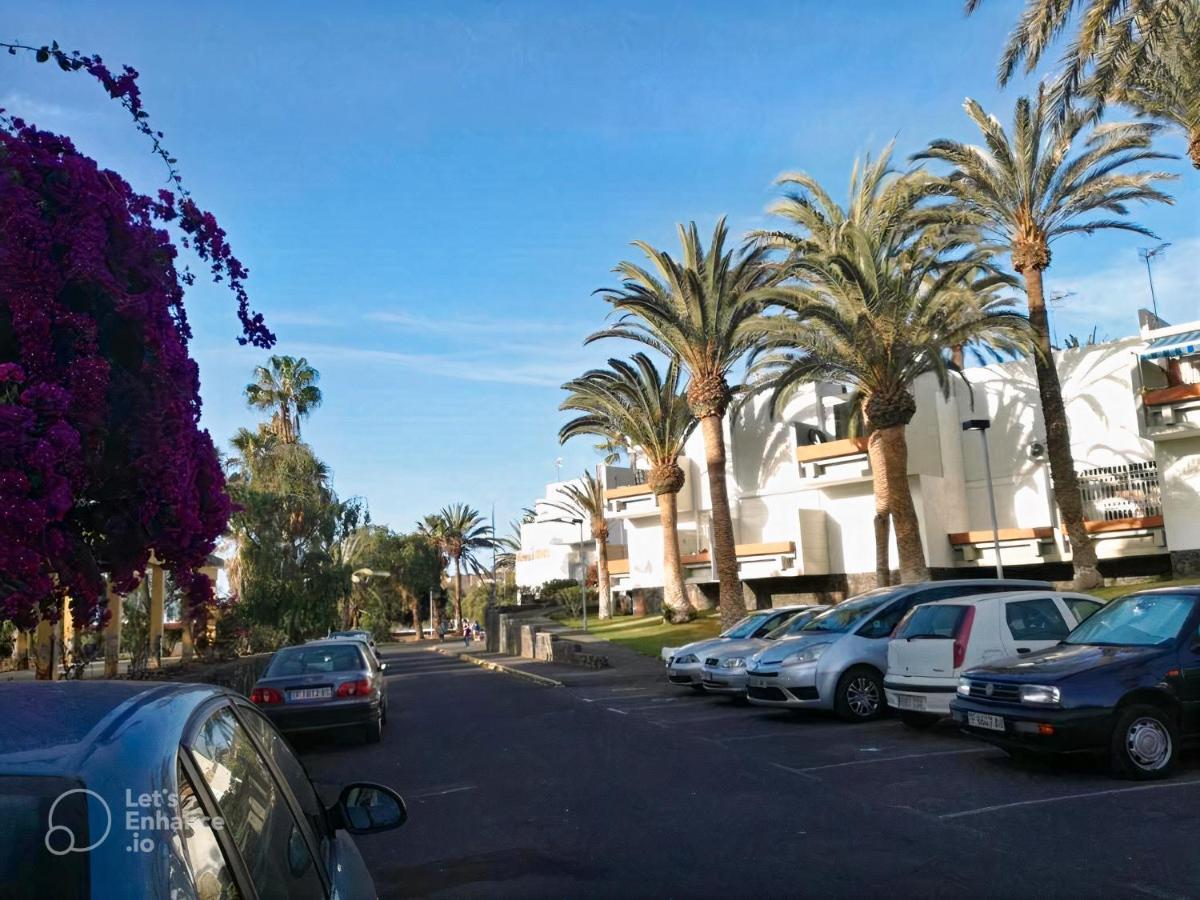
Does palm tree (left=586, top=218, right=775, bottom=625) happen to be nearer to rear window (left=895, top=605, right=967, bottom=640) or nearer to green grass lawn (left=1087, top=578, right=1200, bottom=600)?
green grass lawn (left=1087, top=578, right=1200, bottom=600)

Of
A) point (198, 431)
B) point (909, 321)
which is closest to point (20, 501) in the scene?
point (198, 431)

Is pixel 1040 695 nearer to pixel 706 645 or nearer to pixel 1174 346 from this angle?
pixel 706 645

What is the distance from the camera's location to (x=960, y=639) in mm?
11398

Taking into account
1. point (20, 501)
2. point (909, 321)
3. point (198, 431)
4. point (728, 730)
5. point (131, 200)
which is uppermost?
point (909, 321)

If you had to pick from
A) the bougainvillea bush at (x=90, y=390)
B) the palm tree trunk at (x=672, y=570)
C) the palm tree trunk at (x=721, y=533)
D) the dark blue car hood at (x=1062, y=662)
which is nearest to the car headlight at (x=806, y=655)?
the dark blue car hood at (x=1062, y=662)

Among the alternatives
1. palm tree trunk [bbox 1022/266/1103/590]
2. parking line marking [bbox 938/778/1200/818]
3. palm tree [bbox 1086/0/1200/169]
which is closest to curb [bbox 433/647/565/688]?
palm tree trunk [bbox 1022/266/1103/590]

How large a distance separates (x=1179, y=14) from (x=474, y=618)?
208 feet

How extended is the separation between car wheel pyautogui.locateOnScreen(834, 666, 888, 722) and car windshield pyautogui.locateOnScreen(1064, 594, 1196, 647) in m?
3.69

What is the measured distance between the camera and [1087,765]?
9.09 metres

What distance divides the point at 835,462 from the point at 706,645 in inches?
703

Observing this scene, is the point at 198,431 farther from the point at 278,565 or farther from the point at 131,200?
the point at 278,565

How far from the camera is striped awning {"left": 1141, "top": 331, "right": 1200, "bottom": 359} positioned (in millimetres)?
24688

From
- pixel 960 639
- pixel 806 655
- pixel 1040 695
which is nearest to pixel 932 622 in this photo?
pixel 960 639

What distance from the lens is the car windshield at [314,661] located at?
44.5 feet
